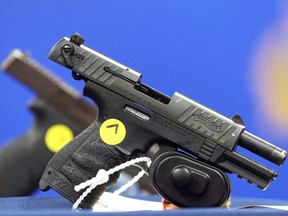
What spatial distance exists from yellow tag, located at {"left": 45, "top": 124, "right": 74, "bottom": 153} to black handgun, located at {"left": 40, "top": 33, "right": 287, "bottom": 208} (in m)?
0.50

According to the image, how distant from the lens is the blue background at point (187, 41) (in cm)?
182

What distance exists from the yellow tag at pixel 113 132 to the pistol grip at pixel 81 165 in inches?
0.4

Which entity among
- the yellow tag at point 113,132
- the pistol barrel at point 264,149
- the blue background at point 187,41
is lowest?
the yellow tag at point 113,132

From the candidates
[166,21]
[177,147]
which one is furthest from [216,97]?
[177,147]

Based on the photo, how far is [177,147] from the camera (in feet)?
3.08

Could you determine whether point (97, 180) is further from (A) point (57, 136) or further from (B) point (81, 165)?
(A) point (57, 136)

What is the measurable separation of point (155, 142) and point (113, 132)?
0.07 meters

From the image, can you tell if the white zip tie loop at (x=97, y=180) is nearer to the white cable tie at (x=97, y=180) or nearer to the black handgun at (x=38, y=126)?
the white cable tie at (x=97, y=180)

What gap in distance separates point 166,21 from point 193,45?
0.11 meters

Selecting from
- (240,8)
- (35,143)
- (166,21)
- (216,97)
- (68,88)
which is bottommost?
(35,143)

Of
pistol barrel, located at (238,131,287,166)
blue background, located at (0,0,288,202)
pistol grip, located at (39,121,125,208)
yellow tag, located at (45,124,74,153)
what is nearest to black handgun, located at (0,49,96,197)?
yellow tag, located at (45,124,74,153)

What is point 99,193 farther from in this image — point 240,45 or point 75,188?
point 240,45

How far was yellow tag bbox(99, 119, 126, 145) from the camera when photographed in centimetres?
95

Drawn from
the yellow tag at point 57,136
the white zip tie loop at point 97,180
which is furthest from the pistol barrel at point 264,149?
the yellow tag at point 57,136
